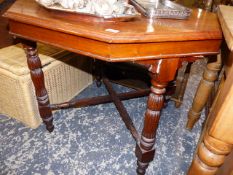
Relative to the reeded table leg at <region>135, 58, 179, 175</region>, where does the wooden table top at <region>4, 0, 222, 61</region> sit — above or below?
above

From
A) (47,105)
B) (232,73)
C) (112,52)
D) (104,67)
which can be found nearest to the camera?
(232,73)

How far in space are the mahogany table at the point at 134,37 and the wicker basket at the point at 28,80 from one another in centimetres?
34

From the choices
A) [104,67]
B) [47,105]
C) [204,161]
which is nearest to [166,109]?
[104,67]

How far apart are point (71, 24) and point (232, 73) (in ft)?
1.52

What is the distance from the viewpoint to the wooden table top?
631mm

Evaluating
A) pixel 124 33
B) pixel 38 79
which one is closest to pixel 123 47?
pixel 124 33

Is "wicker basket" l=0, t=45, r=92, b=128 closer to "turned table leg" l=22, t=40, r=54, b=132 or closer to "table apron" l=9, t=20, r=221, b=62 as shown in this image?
"turned table leg" l=22, t=40, r=54, b=132

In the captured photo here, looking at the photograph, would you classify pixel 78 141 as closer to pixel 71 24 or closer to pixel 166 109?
pixel 166 109

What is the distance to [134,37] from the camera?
2.03 ft

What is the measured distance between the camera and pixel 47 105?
3.84ft

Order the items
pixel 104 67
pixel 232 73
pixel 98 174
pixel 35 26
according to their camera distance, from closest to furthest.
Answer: pixel 232 73
pixel 35 26
pixel 98 174
pixel 104 67

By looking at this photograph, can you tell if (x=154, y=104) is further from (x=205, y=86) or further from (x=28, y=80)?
(x=28, y=80)

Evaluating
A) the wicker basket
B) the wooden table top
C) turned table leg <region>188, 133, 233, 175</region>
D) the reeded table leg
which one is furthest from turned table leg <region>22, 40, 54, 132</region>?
turned table leg <region>188, 133, 233, 175</region>

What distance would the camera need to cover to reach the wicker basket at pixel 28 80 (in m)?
1.12
